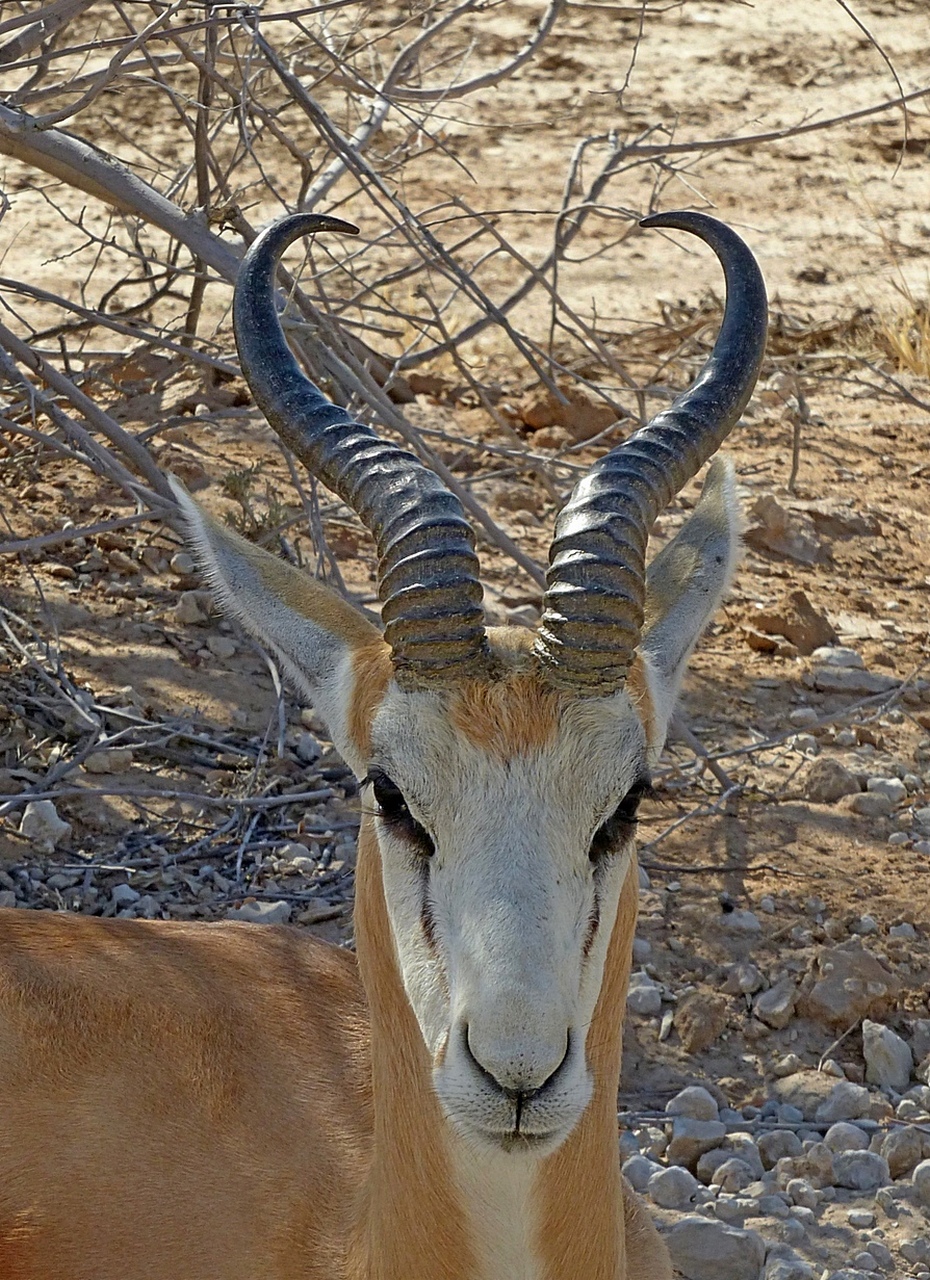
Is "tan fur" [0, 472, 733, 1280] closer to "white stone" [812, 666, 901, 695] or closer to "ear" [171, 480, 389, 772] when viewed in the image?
"ear" [171, 480, 389, 772]

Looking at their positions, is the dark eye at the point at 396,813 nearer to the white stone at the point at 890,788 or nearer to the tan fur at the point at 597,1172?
the tan fur at the point at 597,1172

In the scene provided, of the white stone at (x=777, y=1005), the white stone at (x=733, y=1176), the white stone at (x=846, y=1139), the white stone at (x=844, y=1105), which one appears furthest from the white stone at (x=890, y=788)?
the white stone at (x=733, y=1176)

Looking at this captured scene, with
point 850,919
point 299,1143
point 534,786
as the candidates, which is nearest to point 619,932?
point 534,786

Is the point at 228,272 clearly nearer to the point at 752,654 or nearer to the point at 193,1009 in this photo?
the point at 193,1009

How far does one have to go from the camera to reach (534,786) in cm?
318

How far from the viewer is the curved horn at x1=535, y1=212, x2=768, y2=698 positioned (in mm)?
3307

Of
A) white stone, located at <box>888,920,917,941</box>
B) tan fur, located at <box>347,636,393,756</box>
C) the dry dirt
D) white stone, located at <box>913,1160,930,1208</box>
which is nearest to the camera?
tan fur, located at <box>347,636,393,756</box>

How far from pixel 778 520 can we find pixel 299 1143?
17.2 feet

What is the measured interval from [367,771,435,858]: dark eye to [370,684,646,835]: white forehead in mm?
27

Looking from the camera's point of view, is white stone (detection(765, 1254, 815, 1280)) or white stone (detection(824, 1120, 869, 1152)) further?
white stone (detection(824, 1120, 869, 1152))

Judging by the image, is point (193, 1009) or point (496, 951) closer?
point (496, 951)

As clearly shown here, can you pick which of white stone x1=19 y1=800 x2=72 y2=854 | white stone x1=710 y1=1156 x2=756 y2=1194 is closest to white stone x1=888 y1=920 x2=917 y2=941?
white stone x1=710 y1=1156 x2=756 y2=1194

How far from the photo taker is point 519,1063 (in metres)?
2.79

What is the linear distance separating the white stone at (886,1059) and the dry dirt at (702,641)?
80 mm
